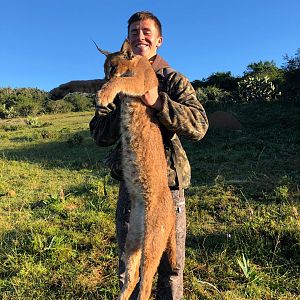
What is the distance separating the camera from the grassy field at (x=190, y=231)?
16.4ft

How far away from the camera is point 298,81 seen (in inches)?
874

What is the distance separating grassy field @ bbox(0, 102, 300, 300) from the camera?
500 cm

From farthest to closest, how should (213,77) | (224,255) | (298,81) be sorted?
(213,77) → (298,81) → (224,255)

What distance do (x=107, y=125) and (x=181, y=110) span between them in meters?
0.68

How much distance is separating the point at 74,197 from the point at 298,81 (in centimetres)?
1767

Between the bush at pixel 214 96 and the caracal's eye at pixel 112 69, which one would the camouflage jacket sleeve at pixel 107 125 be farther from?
the bush at pixel 214 96

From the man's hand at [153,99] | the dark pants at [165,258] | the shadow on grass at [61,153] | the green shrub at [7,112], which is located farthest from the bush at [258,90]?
the man's hand at [153,99]

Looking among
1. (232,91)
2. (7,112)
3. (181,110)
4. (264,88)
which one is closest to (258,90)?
(264,88)

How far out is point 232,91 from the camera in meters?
30.3

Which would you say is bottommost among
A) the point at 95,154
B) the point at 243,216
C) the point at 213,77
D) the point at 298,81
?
the point at 243,216

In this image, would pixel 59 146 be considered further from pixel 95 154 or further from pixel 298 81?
pixel 298 81

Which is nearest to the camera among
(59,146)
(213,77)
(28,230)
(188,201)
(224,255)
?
(224,255)

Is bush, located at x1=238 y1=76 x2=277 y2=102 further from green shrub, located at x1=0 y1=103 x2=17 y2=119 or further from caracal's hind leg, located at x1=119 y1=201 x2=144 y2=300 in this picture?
caracal's hind leg, located at x1=119 y1=201 x2=144 y2=300

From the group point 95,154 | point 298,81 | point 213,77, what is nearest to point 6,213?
point 95,154
